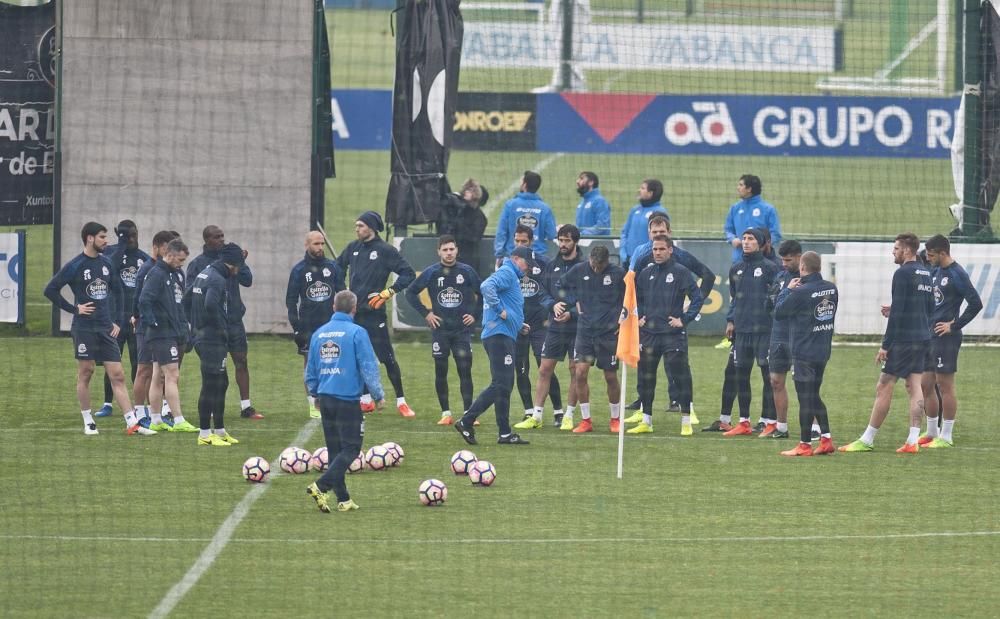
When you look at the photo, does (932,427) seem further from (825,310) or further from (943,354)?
(825,310)

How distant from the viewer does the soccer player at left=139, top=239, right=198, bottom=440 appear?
15.9 meters

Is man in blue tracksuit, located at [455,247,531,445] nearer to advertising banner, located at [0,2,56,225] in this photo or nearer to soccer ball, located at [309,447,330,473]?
soccer ball, located at [309,447,330,473]

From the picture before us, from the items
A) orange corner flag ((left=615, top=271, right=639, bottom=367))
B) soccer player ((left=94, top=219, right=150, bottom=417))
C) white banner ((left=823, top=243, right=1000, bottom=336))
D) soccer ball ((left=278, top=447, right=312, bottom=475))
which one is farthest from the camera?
white banner ((left=823, top=243, right=1000, bottom=336))

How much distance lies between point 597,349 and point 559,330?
50 centimetres

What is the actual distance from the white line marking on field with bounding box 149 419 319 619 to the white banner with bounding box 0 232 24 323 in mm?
9012

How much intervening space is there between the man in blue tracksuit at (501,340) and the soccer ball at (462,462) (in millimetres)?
1308

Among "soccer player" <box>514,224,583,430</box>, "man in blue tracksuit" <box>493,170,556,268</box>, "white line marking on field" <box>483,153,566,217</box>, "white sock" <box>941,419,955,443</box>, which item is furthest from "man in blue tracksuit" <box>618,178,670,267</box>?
"white line marking on field" <box>483,153,566,217</box>

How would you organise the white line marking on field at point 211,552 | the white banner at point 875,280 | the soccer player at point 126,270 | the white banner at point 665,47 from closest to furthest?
the white line marking on field at point 211,552, the soccer player at point 126,270, the white banner at point 875,280, the white banner at point 665,47

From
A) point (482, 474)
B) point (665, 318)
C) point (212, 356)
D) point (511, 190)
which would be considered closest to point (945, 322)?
point (665, 318)

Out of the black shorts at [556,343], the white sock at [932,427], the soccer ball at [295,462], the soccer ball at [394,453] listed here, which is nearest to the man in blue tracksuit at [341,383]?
the soccer ball at [295,462]

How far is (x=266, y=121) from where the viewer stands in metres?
22.2

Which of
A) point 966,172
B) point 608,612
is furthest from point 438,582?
point 966,172

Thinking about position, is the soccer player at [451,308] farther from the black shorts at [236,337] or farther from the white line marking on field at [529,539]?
the white line marking on field at [529,539]

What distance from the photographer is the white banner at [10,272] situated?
22297 millimetres
